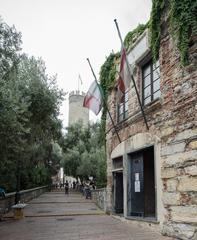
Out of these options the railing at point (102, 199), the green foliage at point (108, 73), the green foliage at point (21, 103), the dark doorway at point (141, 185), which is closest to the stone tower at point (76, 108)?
the green foliage at point (21, 103)

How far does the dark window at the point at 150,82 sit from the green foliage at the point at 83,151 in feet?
70.6

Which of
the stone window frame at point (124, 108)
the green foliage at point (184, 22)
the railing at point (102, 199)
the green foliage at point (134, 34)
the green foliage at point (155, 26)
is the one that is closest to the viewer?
the green foliage at point (184, 22)

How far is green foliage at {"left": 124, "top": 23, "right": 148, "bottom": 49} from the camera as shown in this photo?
1230cm

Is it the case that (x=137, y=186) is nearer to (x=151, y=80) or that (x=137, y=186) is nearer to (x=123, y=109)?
(x=123, y=109)

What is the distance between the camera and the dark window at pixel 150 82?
10898 millimetres

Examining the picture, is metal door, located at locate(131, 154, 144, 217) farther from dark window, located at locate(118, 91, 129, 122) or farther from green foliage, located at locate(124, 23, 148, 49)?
green foliage, located at locate(124, 23, 148, 49)

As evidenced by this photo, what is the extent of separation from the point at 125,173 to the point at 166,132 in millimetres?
3501

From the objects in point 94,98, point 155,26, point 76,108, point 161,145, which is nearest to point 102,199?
point 94,98

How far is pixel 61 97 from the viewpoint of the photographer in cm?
1697

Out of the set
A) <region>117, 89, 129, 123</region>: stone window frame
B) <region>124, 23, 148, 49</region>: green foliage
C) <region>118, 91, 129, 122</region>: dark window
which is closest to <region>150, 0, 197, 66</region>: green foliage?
<region>124, 23, 148, 49</region>: green foliage

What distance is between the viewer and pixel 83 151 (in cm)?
4188

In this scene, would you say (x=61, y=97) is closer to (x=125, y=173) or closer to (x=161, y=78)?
(x=125, y=173)

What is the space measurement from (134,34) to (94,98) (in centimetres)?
302

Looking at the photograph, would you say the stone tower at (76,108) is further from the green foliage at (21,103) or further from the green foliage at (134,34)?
the green foliage at (134,34)
